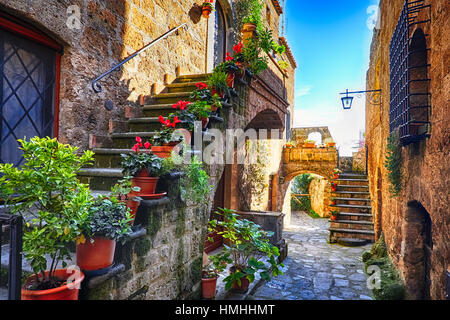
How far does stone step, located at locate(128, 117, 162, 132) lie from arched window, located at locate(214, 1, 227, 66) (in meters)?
3.64

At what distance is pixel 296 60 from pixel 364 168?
21.6 ft

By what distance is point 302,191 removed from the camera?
16797 millimetres

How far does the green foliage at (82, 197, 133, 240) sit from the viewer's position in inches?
69.8

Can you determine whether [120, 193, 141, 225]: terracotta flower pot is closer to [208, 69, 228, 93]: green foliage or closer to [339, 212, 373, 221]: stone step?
[208, 69, 228, 93]: green foliage

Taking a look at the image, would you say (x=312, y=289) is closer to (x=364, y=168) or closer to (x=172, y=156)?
(x=172, y=156)

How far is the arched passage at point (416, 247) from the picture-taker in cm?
395

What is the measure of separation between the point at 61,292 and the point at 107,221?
45 centimetres

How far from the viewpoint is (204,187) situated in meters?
3.02

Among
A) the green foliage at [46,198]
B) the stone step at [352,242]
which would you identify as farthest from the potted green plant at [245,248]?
the stone step at [352,242]

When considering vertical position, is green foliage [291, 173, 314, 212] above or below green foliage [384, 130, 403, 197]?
below

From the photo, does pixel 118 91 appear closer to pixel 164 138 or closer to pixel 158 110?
pixel 158 110

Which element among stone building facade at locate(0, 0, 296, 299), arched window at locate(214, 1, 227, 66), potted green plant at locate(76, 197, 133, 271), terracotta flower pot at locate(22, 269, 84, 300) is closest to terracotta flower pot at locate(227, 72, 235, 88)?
stone building facade at locate(0, 0, 296, 299)
